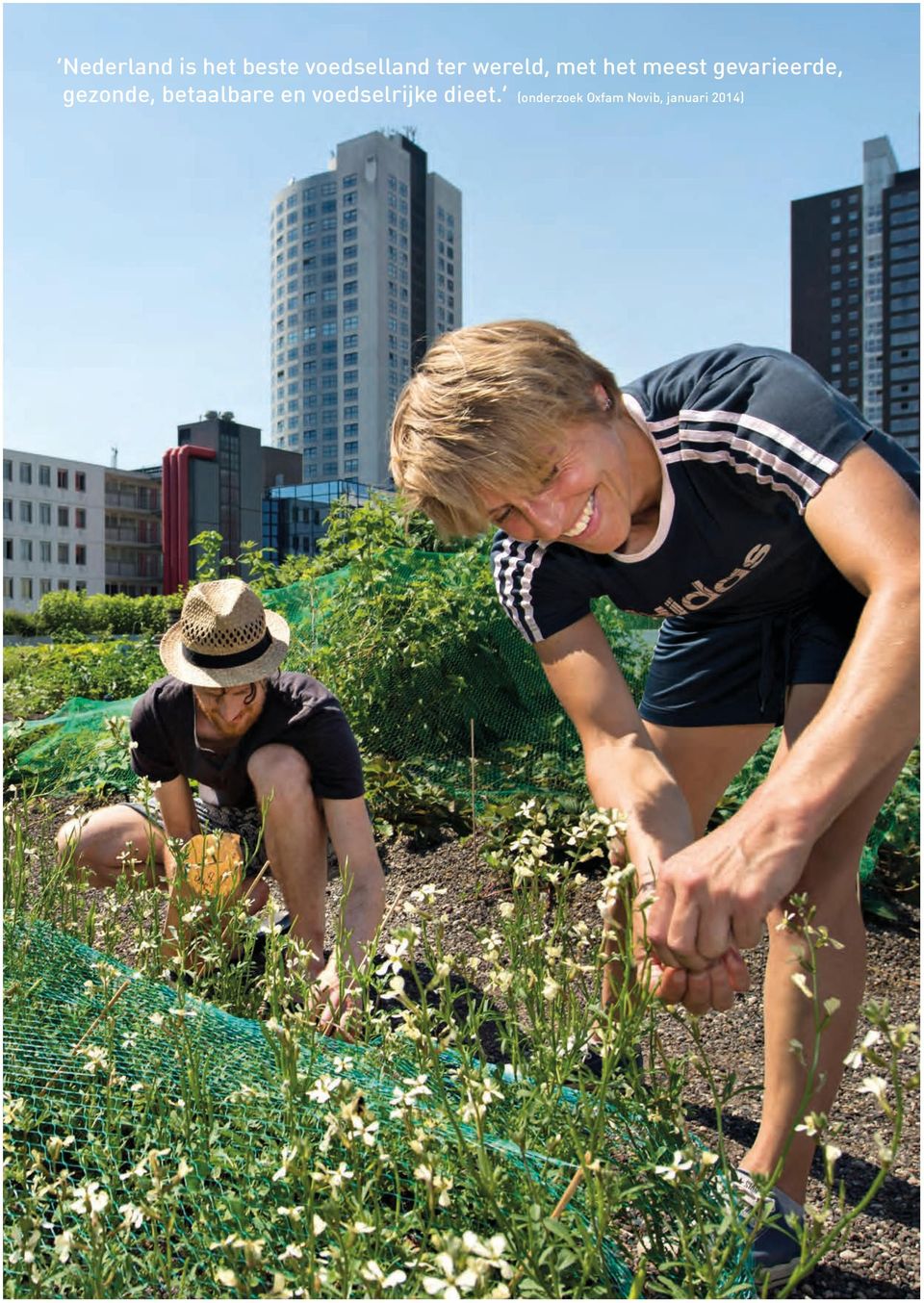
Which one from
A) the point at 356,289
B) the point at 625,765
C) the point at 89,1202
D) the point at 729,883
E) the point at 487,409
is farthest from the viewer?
the point at 356,289

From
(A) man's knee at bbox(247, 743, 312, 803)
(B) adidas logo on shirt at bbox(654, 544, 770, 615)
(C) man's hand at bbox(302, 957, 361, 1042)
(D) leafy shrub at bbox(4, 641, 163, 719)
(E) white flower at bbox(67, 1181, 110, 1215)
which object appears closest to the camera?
(E) white flower at bbox(67, 1181, 110, 1215)

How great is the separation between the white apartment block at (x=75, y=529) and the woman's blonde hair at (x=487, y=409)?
6584 centimetres

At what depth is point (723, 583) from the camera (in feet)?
6.04

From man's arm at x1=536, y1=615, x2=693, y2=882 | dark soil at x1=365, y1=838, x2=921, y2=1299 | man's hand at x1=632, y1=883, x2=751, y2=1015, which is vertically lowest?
dark soil at x1=365, y1=838, x2=921, y2=1299

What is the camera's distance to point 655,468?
1743 mm

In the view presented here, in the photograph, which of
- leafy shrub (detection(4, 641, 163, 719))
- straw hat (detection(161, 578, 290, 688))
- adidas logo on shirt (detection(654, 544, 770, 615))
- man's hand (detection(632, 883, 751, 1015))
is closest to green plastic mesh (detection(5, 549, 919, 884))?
straw hat (detection(161, 578, 290, 688))

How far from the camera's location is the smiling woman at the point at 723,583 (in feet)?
4.02

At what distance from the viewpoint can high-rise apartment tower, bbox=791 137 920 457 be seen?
65.4 meters

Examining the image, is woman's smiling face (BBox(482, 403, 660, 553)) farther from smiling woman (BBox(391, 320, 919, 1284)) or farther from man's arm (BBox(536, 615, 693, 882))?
man's arm (BBox(536, 615, 693, 882))

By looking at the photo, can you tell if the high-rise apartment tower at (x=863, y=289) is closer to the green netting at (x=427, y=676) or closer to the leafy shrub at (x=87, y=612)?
the leafy shrub at (x=87, y=612)

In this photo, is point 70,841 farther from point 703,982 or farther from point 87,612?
point 87,612

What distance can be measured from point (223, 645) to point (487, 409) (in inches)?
51.0

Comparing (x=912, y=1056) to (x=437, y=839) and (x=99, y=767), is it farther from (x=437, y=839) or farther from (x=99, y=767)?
(x=99, y=767)

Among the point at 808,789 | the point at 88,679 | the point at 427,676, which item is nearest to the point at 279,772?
the point at 808,789
